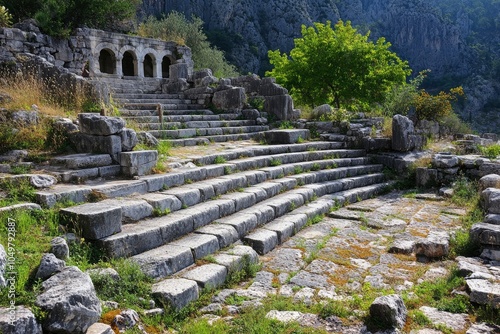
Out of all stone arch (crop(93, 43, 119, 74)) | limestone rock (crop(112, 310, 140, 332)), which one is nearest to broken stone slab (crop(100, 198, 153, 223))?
limestone rock (crop(112, 310, 140, 332))

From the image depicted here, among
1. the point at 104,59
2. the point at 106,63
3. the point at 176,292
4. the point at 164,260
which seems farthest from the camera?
the point at 106,63

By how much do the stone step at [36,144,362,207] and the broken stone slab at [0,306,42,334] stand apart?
2135 millimetres

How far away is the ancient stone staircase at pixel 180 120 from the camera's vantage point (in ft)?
32.1

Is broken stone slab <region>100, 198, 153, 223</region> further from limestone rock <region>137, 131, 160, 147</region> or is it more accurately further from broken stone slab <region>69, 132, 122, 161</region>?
limestone rock <region>137, 131, 160, 147</region>

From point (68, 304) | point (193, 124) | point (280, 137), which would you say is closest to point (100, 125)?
point (68, 304)

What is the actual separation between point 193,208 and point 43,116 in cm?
343

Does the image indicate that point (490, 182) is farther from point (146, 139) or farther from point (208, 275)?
point (146, 139)

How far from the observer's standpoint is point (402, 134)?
1112 centimetres

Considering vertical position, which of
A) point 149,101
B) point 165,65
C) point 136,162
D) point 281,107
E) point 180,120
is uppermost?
point 165,65

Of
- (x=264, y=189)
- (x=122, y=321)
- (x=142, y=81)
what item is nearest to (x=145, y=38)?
(x=142, y=81)

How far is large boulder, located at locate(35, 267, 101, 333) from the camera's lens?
9.32 feet

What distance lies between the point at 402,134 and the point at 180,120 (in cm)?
620

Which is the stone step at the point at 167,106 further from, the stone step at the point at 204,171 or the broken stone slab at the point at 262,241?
the broken stone slab at the point at 262,241

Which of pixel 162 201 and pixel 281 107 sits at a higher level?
pixel 281 107
